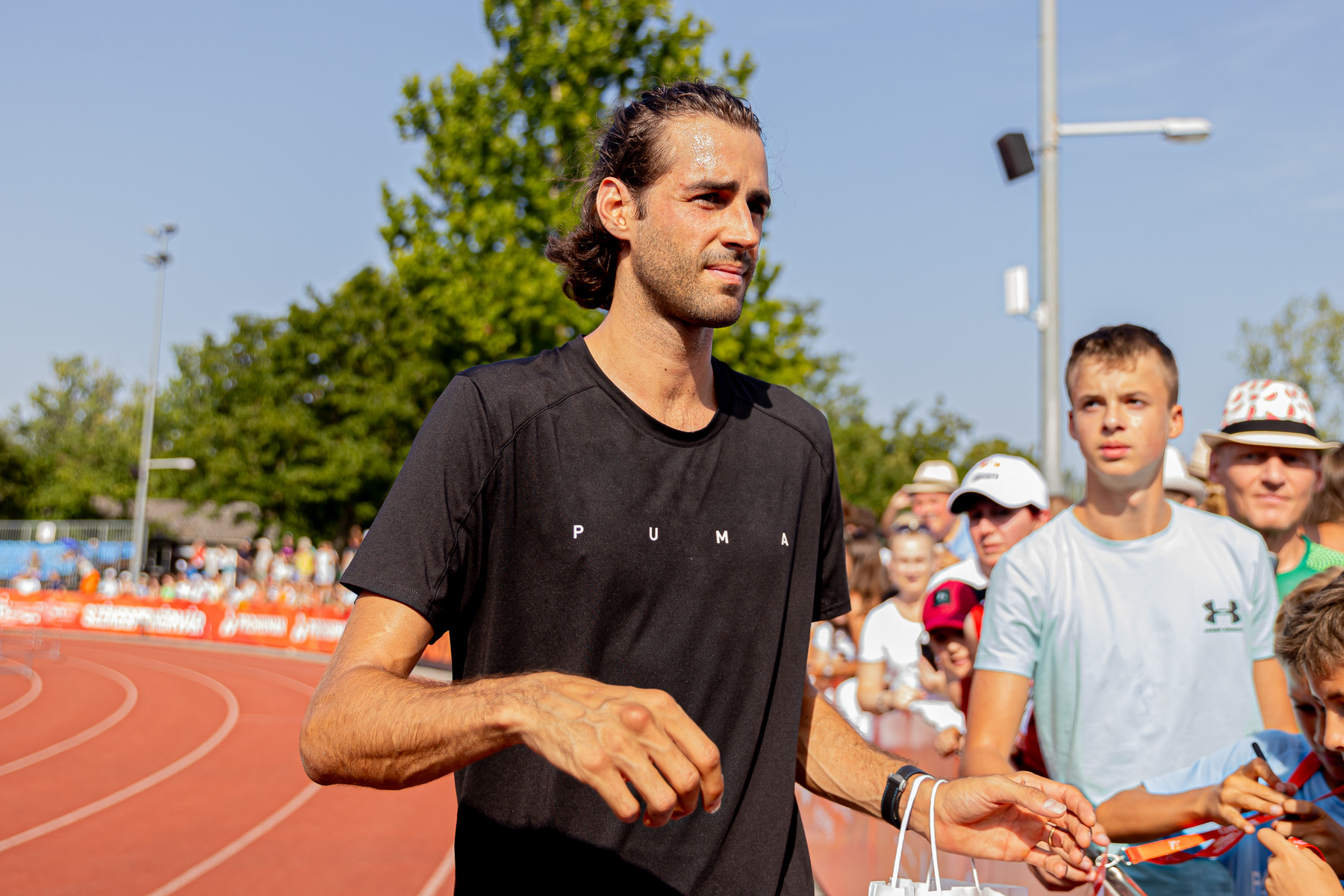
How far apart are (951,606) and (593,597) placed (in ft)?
9.57

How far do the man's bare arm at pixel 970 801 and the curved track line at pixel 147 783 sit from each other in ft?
29.4

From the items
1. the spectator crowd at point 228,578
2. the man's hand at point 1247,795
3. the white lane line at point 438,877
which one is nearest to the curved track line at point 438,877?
the white lane line at point 438,877

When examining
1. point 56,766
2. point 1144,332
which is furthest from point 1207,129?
point 56,766

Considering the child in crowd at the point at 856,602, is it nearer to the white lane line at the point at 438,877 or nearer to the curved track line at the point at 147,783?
the white lane line at the point at 438,877

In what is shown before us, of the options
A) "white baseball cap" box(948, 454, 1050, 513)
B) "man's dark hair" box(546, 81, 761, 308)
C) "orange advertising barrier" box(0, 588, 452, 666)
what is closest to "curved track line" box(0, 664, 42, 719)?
"orange advertising barrier" box(0, 588, 452, 666)

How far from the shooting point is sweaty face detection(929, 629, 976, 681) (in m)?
4.54

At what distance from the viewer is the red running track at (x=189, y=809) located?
28.2 feet

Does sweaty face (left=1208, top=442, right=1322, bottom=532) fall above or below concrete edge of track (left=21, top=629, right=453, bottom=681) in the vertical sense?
above

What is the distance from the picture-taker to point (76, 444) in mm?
72312

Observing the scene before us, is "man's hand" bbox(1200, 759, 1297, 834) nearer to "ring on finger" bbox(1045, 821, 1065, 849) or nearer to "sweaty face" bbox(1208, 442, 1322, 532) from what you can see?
"ring on finger" bbox(1045, 821, 1065, 849)

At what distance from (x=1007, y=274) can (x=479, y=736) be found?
9140mm

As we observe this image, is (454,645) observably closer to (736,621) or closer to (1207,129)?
(736,621)

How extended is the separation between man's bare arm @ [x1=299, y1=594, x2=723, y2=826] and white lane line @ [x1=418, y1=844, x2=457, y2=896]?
7.09 m

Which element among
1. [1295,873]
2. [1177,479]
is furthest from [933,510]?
[1295,873]
